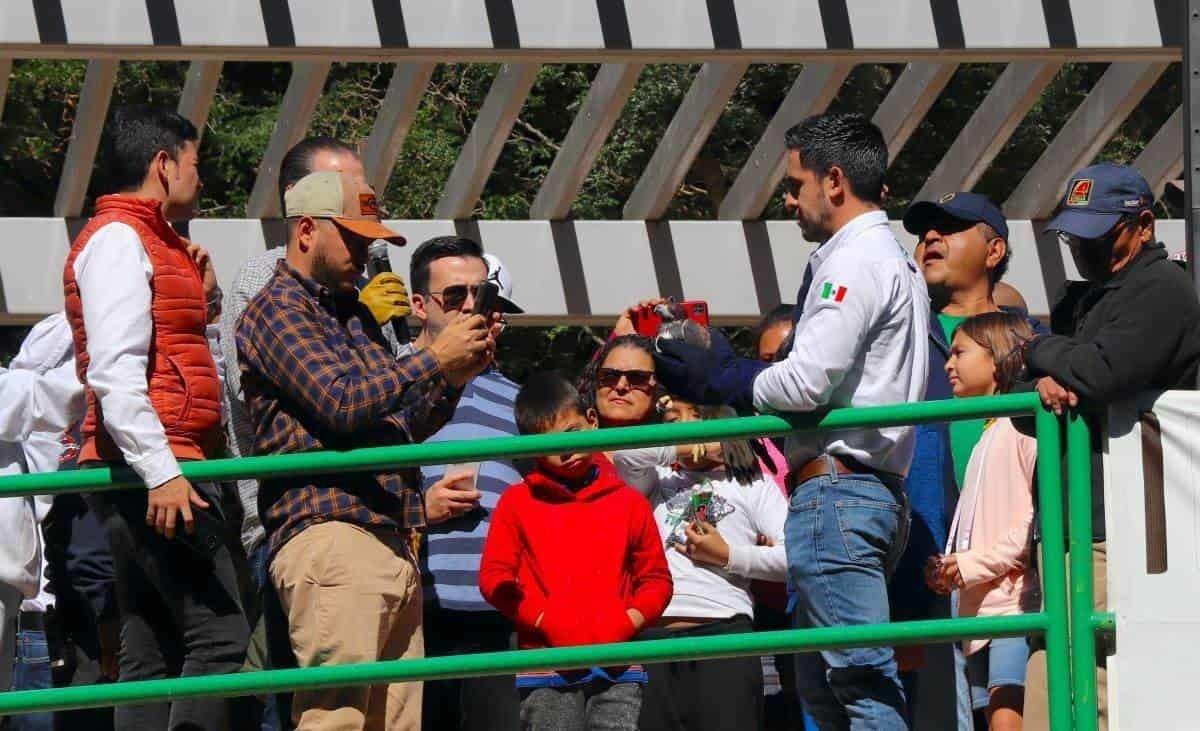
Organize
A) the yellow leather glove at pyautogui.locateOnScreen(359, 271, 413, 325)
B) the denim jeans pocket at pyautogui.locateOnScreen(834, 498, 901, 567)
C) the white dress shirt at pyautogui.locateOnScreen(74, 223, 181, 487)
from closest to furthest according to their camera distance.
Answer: the white dress shirt at pyautogui.locateOnScreen(74, 223, 181, 487) < the denim jeans pocket at pyautogui.locateOnScreen(834, 498, 901, 567) < the yellow leather glove at pyautogui.locateOnScreen(359, 271, 413, 325)

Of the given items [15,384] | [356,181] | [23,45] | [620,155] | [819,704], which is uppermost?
[620,155]

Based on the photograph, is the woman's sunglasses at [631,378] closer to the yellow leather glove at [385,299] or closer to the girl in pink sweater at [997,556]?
the yellow leather glove at [385,299]

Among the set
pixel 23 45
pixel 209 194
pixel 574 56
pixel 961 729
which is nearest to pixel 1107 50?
pixel 574 56

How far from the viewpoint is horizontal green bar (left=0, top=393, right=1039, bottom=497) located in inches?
202

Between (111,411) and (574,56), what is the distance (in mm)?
3377

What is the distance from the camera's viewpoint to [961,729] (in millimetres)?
6016

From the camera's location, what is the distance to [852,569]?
537cm

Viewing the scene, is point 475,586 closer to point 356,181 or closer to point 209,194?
point 356,181

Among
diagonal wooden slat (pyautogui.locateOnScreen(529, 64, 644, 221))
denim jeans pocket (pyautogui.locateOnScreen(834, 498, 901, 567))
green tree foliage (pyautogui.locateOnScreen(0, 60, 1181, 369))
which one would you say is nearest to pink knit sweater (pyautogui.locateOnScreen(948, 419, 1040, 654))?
denim jeans pocket (pyautogui.locateOnScreen(834, 498, 901, 567))

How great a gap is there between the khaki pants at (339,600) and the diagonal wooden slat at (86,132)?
360 centimetres

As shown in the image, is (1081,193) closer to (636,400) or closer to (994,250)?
(994,250)

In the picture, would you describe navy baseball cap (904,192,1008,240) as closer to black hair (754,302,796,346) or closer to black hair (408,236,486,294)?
black hair (754,302,796,346)

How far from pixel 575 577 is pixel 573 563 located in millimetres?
43

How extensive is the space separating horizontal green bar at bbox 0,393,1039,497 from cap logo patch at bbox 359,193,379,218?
71 centimetres
